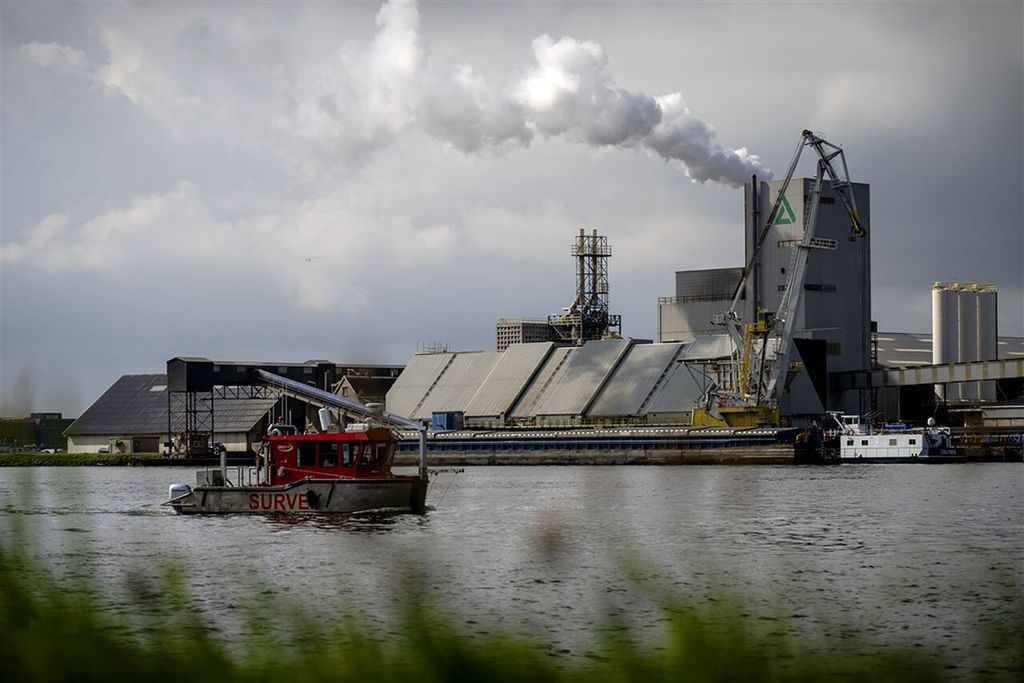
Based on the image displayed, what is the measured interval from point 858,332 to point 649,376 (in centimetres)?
2456

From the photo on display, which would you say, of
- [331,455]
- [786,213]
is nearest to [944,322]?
[786,213]

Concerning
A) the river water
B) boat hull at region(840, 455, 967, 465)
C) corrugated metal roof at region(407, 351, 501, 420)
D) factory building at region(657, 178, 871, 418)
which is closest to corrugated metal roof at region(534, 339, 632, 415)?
corrugated metal roof at region(407, 351, 501, 420)

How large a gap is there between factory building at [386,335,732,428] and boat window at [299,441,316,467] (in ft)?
322

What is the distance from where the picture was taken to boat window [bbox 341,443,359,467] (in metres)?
51.9

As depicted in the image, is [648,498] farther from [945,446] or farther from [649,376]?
[649,376]

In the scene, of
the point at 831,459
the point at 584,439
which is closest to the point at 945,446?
the point at 831,459

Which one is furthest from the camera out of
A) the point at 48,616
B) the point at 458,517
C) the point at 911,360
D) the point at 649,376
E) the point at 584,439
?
the point at 911,360

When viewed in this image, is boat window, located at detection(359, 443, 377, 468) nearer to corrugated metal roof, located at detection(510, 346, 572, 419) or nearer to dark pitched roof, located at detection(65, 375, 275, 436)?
dark pitched roof, located at detection(65, 375, 275, 436)

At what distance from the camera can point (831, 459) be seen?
128 m

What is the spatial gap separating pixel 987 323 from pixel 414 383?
250 ft

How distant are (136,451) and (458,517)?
11376 centimetres

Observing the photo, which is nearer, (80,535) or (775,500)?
(80,535)

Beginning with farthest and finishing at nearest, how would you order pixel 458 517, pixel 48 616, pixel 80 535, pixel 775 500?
pixel 775 500, pixel 458 517, pixel 80 535, pixel 48 616

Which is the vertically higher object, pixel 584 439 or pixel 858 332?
pixel 858 332
